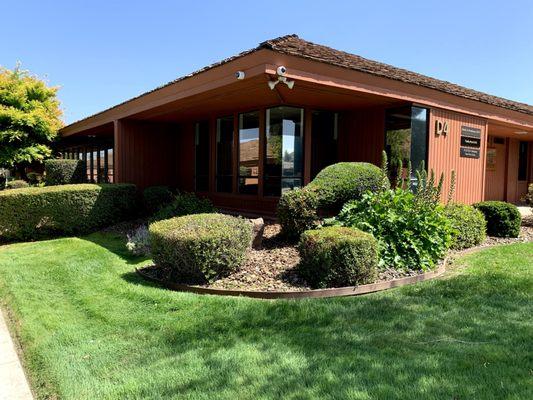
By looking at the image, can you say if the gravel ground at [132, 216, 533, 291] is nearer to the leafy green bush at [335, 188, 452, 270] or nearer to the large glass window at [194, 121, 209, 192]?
the leafy green bush at [335, 188, 452, 270]

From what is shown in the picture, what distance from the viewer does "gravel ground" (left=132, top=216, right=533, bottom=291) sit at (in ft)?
17.7

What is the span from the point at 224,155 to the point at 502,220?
724 centimetres

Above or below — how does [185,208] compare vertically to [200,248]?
above

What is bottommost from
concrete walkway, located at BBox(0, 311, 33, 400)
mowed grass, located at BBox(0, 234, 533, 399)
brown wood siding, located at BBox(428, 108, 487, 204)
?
concrete walkway, located at BBox(0, 311, 33, 400)

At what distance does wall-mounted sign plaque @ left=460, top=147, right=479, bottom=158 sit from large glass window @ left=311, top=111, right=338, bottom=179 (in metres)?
3.17

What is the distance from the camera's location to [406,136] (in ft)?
29.8

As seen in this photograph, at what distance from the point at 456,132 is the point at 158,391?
9.52m

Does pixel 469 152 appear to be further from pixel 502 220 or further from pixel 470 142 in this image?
pixel 502 220

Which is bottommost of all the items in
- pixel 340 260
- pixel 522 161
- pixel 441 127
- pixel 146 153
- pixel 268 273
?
pixel 268 273

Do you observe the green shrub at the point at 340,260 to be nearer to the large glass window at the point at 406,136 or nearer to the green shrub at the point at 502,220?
the large glass window at the point at 406,136

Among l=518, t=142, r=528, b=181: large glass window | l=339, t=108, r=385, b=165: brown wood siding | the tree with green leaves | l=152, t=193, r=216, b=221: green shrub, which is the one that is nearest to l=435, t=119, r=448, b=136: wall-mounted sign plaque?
l=339, t=108, r=385, b=165: brown wood siding

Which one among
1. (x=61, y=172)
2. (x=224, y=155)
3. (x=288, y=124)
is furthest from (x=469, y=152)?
(x=61, y=172)

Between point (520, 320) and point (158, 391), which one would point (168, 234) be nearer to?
point (158, 391)

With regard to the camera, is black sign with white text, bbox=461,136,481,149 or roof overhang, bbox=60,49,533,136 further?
black sign with white text, bbox=461,136,481,149
